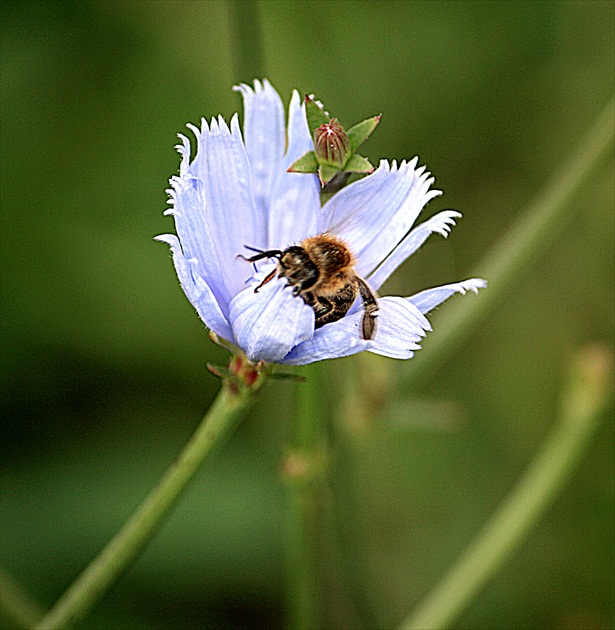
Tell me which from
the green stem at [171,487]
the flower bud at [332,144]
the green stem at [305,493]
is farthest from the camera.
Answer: the green stem at [305,493]

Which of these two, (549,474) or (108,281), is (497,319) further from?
(108,281)

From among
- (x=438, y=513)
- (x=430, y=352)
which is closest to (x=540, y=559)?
(x=438, y=513)

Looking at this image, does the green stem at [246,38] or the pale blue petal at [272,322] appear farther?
the green stem at [246,38]

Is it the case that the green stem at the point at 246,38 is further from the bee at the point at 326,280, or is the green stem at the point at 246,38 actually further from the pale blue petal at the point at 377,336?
the pale blue petal at the point at 377,336

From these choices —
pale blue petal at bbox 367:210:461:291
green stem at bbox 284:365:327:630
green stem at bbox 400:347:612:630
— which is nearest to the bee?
pale blue petal at bbox 367:210:461:291

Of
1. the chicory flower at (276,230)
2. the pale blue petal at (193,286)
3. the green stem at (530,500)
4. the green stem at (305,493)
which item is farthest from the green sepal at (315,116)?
the green stem at (530,500)

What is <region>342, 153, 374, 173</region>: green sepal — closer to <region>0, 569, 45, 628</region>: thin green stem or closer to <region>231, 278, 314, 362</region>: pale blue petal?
<region>231, 278, 314, 362</region>: pale blue petal
